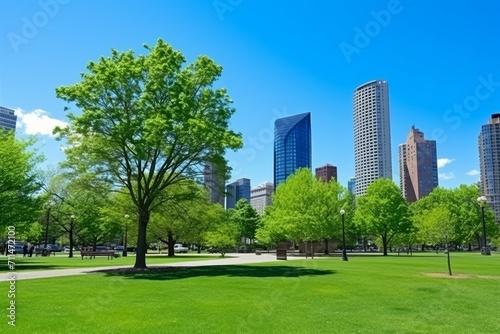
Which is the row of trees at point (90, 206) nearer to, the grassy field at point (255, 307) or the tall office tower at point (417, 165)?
the grassy field at point (255, 307)

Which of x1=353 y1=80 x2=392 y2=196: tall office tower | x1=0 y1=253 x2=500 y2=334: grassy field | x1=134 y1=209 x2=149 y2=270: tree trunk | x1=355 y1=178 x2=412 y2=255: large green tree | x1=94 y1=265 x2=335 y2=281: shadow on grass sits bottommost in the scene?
x1=94 y1=265 x2=335 y2=281: shadow on grass

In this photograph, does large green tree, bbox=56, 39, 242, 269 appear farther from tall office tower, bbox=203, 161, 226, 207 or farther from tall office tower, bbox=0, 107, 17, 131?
tall office tower, bbox=0, 107, 17, 131

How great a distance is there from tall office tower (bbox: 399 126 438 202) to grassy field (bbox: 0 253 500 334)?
98550mm

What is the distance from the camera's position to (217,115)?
26.1 metres

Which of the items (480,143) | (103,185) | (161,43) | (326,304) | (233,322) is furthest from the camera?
(480,143)

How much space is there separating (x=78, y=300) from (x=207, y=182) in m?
16.2

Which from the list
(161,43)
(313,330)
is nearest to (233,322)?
(313,330)

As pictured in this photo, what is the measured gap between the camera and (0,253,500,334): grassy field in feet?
29.8

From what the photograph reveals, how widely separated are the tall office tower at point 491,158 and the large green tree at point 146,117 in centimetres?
7834

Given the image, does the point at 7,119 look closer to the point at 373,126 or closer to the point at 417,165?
the point at 373,126

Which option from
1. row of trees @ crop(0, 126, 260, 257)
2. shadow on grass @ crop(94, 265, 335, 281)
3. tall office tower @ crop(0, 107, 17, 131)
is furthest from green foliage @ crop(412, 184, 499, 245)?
tall office tower @ crop(0, 107, 17, 131)

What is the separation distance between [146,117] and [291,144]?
135676 millimetres

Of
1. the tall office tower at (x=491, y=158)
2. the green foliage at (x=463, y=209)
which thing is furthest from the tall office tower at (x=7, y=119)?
the tall office tower at (x=491, y=158)

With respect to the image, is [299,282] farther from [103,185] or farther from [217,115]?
[103,185]
